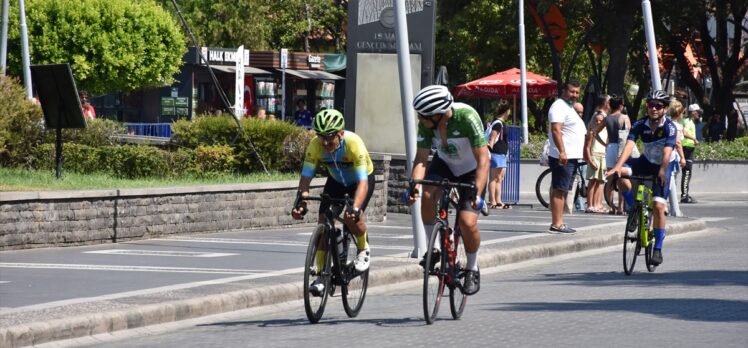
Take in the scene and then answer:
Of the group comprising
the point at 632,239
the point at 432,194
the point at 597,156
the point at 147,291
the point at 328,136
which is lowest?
the point at 147,291

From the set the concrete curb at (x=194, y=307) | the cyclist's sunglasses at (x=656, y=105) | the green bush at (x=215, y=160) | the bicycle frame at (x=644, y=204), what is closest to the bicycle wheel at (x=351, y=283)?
the concrete curb at (x=194, y=307)

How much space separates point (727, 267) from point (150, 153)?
360 inches

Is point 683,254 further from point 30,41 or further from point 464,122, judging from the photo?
point 30,41

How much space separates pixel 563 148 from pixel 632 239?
142 inches

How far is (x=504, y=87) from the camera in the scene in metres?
39.9

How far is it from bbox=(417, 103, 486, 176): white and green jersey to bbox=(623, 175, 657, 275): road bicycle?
3902 millimetres

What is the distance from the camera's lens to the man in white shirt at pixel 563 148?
18422 millimetres

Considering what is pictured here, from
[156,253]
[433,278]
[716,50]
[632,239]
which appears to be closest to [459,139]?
[433,278]

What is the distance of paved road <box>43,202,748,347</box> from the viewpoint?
32.2 feet

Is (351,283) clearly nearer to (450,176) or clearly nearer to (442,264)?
(442,264)

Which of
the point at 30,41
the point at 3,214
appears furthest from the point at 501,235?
the point at 30,41

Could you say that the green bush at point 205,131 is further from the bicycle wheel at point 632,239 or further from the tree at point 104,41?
the tree at point 104,41

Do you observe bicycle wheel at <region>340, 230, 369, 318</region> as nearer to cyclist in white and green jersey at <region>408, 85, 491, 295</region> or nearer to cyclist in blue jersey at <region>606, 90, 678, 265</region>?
cyclist in white and green jersey at <region>408, 85, 491, 295</region>

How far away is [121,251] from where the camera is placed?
1570 centimetres
